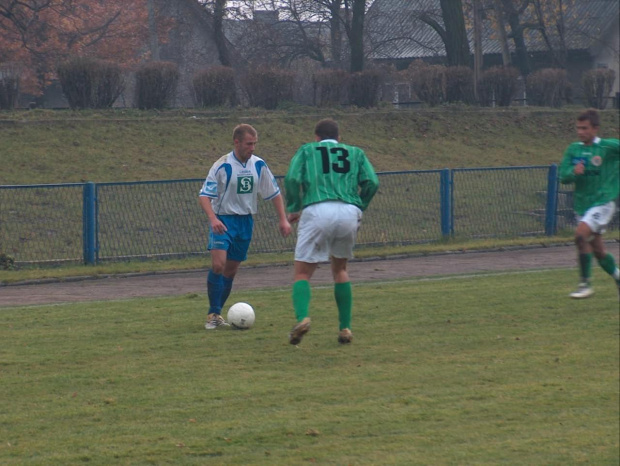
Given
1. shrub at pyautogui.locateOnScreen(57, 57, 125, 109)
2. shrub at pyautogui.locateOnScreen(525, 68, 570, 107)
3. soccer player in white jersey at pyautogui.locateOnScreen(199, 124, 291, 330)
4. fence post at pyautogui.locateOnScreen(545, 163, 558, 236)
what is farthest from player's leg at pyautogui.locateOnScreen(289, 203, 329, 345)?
shrub at pyautogui.locateOnScreen(525, 68, 570, 107)

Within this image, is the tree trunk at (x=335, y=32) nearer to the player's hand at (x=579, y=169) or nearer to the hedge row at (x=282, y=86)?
the hedge row at (x=282, y=86)

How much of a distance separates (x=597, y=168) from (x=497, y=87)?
22.3m

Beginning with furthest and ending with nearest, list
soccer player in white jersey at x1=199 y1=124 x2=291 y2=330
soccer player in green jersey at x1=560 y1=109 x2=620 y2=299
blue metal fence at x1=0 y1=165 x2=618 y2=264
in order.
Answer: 1. blue metal fence at x1=0 y1=165 x2=618 y2=264
2. soccer player in green jersey at x1=560 y1=109 x2=620 y2=299
3. soccer player in white jersey at x1=199 y1=124 x2=291 y2=330

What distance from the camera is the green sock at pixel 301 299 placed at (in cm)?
790

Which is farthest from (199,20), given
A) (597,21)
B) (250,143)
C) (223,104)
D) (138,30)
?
(250,143)

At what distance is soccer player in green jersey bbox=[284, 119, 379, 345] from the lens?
7.82 metres

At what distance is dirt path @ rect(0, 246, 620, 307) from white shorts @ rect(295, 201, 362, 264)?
5278 millimetres

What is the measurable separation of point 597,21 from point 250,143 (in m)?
44.3

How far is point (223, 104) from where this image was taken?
88.3 feet

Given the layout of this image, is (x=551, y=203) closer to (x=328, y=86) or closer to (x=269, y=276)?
(x=269, y=276)

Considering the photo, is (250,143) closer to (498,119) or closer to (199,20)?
(498,119)

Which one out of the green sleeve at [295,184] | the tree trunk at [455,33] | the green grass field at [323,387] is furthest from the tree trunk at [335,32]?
the green sleeve at [295,184]

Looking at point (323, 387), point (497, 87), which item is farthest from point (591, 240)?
point (497, 87)

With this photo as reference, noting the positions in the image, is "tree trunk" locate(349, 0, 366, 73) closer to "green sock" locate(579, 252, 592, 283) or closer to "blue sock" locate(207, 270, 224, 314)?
"green sock" locate(579, 252, 592, 283)
